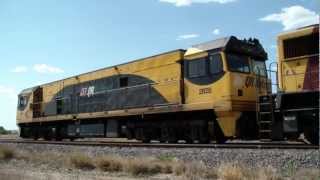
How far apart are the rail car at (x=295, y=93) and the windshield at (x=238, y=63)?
105 inches

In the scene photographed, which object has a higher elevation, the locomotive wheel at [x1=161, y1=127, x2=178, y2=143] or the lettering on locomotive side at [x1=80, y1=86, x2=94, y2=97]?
the lettering on locomotive side at [x1=80, y1=86, x2=94, y2=97]

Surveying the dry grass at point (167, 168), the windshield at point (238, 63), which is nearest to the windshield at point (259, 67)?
the windshield at point (238, 63)

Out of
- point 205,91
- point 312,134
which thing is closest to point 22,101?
point 205,91

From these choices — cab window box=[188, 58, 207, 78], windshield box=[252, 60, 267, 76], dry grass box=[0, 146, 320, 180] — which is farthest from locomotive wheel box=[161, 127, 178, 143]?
dry grass box=[0, 146, 320, 180]

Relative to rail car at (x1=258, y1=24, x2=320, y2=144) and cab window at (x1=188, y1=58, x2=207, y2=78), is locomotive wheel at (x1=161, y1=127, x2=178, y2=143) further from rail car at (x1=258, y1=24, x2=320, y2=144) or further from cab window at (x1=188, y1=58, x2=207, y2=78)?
rail car at (x1=258, y1=24, x2=320, y2=144)

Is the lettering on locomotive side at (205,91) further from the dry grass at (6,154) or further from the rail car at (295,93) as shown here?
the dry grass at (6,154)

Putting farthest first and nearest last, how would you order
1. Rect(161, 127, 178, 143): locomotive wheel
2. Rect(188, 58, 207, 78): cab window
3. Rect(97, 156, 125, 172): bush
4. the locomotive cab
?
Rect(161, 127, 178, 143): locomotive wheel < Rect(188, 58, 207, 78): cab window < the locomotive cab < Rect(97, 156, 125, 172): bush

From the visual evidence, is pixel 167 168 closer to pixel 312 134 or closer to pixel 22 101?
pixel 312 134

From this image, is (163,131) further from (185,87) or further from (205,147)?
(205,147)

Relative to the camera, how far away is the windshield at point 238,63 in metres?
16.7

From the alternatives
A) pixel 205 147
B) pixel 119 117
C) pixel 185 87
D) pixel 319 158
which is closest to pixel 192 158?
pixel 205 147

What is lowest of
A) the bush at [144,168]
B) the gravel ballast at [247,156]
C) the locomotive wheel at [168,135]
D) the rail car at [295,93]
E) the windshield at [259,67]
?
the bush at [144,168]

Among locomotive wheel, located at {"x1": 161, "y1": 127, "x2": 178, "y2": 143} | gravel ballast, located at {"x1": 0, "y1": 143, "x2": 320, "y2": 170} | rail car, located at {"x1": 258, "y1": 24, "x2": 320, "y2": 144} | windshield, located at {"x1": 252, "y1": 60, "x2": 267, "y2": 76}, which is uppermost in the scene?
windshield, located at {"x1": 252, "y1": 60, "x2": 267, "y2": 76}

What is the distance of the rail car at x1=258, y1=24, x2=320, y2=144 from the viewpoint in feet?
43.3
